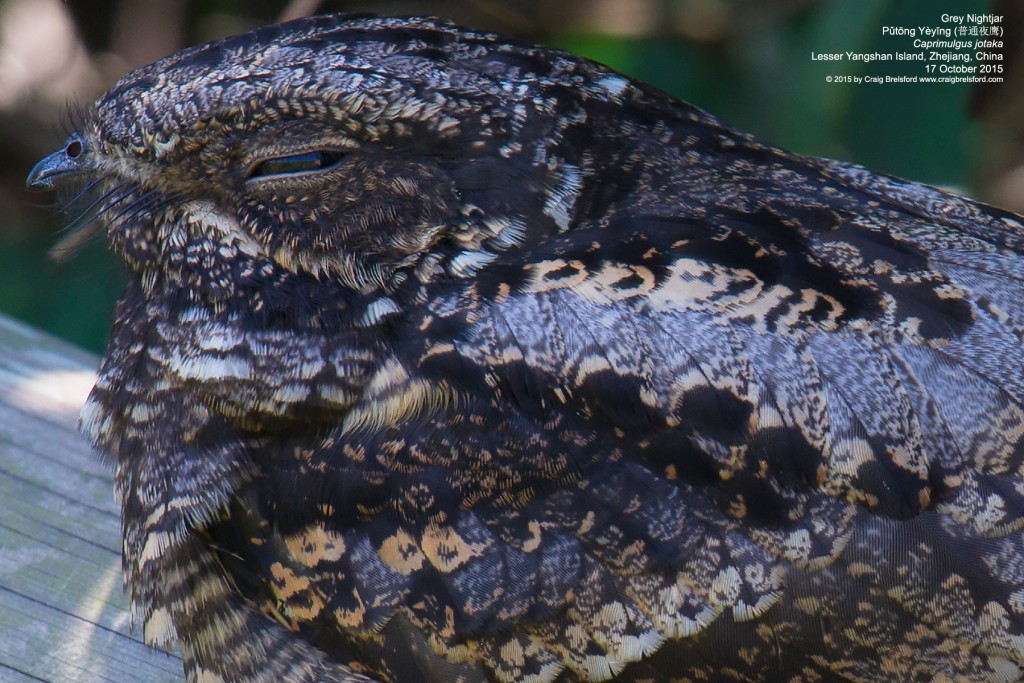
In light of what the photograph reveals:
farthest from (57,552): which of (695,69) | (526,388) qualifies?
(695,69)

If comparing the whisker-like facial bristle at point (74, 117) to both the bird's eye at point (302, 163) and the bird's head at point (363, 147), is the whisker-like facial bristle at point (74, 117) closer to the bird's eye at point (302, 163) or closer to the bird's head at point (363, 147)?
the bird's head at point (363, 147)

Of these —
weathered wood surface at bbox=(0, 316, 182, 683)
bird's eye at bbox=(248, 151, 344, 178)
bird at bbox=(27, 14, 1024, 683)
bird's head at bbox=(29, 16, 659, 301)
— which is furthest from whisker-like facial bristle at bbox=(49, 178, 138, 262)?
weathered wood surface at bbox=(0, 316, 182, 683)

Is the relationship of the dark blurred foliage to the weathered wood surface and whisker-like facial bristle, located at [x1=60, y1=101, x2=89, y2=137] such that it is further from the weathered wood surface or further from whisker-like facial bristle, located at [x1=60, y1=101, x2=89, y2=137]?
whisker-like facial bristle, located at [x1=60, y1=101, x2=89, y2=137]

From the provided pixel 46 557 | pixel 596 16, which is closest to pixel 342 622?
pixel 46 557

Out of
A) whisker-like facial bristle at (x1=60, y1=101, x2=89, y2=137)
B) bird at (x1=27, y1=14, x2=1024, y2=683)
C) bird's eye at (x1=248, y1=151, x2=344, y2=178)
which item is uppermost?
bird's eye at (x1=248, y1=151, x2=344, y2=178)

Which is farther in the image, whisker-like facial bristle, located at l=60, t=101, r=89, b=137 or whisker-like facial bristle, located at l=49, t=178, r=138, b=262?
whisker-like facial bristle, located at l=60, t=101, r=89, b=137

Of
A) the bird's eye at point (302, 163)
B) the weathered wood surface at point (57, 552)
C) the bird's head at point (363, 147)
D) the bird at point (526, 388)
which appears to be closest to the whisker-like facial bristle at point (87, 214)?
the bird at point (526, 388)

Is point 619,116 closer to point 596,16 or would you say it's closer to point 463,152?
point 463,152

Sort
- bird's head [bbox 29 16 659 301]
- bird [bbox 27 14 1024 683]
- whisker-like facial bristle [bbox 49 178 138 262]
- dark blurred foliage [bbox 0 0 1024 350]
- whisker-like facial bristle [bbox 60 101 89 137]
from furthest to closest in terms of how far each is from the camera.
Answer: dark blurred foliage [bbox 0 0 1024 350] < whisker-like facial bristle [bbox 60 101 89 137] < whisker-like facial bristle [bbox 49 178 138 262] < bird's head [bbox 29 16 659 301] < bird [bbox 27 14 1024 683]

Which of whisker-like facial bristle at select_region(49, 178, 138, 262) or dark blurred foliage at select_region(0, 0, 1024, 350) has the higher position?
whisker-like facial bristle at select_region(49, 178, 138, 262)
